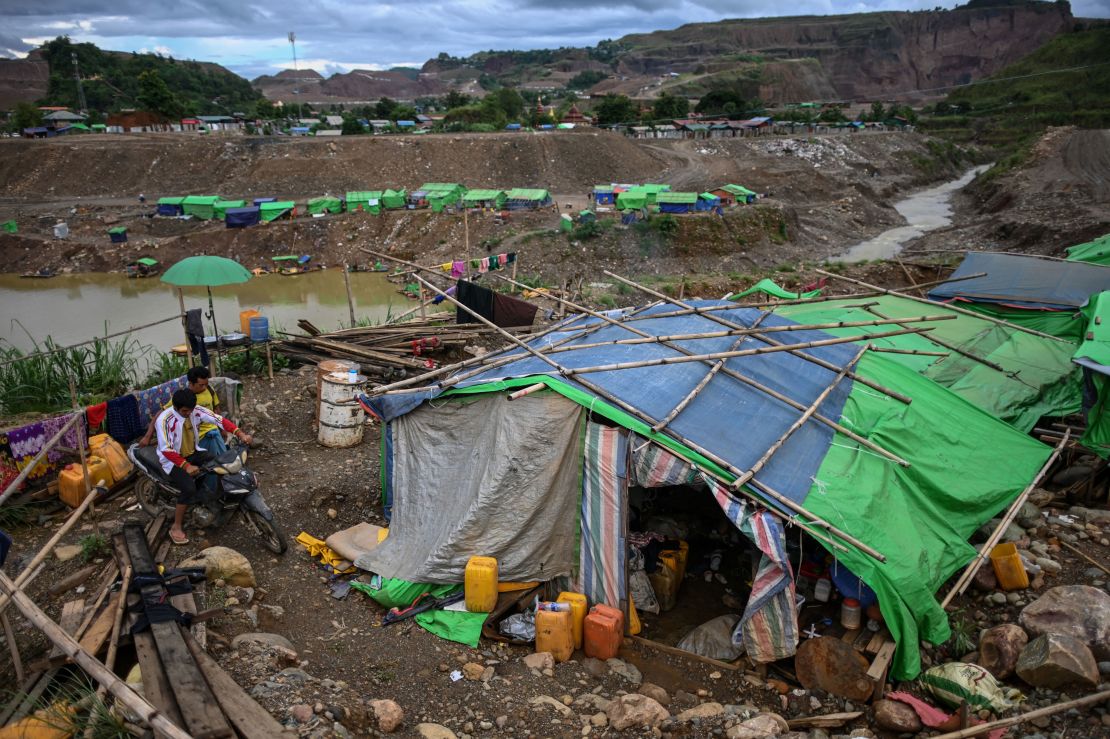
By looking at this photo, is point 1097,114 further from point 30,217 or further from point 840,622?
point 30,217

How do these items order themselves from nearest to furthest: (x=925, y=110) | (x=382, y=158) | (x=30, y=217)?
(x=30, y=217), (x=382, y=158), (x=925, y=110)

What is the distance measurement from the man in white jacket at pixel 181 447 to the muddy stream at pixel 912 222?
78.7 ft

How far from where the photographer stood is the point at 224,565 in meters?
5.66

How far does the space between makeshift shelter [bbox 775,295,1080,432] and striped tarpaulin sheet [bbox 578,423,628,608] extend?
410cm

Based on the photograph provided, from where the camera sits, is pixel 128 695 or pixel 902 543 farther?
pixel 902 543

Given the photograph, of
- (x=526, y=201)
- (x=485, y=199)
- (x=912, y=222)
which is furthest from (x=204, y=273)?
(x=912, y=222)

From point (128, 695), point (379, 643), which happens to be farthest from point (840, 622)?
point (128, 695)

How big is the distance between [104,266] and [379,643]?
2985cm

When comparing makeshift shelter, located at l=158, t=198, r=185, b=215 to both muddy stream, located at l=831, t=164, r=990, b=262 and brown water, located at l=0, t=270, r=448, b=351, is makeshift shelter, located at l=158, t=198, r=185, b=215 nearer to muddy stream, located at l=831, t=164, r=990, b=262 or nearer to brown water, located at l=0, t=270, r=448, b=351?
brown water, located at l=0, t=270, r=448, b=351

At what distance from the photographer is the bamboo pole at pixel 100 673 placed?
135 inches

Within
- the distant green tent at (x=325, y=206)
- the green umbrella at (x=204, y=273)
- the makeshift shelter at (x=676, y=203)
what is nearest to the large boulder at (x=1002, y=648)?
the green umbrella at (x=204, y=273)

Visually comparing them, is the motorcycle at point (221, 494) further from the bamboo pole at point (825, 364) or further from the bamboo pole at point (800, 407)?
the bamboo pole at point (825, 364)

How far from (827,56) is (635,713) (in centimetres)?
12575

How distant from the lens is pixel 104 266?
96.1 feet
